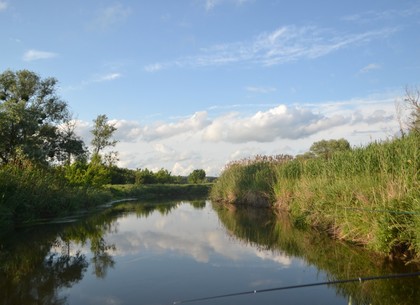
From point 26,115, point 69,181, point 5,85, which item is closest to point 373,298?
point 69,181

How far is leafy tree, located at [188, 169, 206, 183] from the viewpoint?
55.2m

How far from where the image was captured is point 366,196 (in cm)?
905

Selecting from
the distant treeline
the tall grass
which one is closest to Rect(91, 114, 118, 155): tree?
the distant treeline

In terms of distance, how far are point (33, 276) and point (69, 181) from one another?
17.9m

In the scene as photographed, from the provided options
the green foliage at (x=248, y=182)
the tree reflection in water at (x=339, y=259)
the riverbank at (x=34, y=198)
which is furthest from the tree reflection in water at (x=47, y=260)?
the green foliage at (x=248, y=182)

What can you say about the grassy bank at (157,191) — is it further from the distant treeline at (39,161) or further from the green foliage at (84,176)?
the green foliage at (84,176)

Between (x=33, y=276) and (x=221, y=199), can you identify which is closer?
(x=33, y=276)

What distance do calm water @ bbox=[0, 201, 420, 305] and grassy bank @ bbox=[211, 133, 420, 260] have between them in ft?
1.61

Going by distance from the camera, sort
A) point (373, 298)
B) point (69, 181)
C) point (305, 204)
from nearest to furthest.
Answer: point (373, 298)
point (305, 204)
point (69, 181)

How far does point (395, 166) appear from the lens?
378 inches

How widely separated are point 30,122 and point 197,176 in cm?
3151

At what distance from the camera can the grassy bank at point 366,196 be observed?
295 inches

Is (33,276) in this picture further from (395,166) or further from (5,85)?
(5,85)

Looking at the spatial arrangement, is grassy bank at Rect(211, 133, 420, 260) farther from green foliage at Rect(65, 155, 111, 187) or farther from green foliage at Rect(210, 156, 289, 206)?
green foliage at Rect(65, 155, 111, 187)
